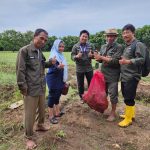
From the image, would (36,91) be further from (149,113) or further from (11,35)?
(11,35)

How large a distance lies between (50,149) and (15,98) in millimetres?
3450

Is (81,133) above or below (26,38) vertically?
below

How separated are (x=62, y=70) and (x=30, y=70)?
1.10m

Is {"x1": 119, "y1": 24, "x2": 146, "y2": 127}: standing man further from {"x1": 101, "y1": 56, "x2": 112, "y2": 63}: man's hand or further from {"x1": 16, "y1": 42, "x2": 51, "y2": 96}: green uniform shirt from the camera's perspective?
{"x1": 16, "y1": 42, "x2": 51, "y2": 96}: green uniform shirt

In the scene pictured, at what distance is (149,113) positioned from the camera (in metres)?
7.32

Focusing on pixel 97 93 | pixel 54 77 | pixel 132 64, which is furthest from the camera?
pixel 97 93

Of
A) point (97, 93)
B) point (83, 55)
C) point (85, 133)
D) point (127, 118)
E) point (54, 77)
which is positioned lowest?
point (85, 133)

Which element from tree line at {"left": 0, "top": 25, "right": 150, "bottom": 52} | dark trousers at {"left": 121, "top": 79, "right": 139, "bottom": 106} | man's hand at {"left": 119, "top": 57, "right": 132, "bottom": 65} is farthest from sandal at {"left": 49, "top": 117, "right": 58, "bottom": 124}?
tree line at {"left": 0, "top": 25, "right": 150, "bottom": 52}

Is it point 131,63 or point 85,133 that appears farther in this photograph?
point 85,133

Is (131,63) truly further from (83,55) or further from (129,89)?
(83,55)

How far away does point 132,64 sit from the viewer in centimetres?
603

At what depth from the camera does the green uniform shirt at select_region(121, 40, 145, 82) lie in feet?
19.4

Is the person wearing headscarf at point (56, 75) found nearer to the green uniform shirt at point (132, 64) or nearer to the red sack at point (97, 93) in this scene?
the red sack at point (97, 93)

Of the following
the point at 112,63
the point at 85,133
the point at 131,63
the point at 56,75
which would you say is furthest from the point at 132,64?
the point at 85,133
